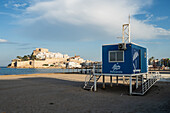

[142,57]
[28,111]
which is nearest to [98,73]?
[142,57]

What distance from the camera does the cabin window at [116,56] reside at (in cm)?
1742

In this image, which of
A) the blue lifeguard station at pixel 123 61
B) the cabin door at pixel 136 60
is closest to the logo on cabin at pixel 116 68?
the blue lifeguard station at pixel 123 61

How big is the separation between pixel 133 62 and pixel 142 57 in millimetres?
3144

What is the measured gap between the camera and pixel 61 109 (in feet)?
34.5

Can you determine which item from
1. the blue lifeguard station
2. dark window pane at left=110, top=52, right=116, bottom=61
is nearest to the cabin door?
the blue lifeguard station

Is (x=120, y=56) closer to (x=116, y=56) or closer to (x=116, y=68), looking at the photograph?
(x=116, y=56)

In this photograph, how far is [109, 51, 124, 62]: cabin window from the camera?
17422 millimetres

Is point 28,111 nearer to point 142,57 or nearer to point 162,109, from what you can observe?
point 162,109

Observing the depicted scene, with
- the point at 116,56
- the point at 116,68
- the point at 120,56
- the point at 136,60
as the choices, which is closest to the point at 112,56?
the point at 116,56

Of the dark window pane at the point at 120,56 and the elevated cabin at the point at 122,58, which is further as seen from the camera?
the dark window pane at the point at 120,56

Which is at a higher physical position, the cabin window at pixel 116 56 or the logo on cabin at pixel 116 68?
the cabin window at pixel 116 56

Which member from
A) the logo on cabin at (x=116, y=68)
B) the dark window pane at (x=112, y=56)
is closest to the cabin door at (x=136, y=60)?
the logo on cabin at (x=116, y=68)

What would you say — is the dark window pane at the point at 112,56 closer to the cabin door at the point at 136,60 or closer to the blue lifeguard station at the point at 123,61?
the blue lifeguard station at the point at 123,61

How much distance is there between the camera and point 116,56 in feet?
58.0
